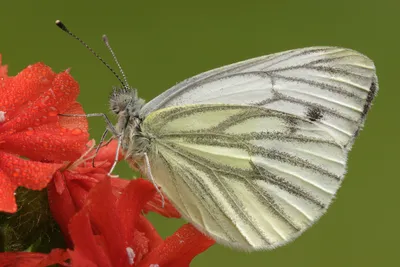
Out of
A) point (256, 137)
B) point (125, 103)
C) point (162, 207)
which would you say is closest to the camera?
point (162, 207)

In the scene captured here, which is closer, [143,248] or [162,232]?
[143,248]

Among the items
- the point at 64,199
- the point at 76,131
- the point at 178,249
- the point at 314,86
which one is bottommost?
the point at 178,249

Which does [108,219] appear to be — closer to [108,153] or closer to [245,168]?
[108,153]

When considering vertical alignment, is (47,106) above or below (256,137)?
above

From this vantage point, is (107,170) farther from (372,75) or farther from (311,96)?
(372,75)

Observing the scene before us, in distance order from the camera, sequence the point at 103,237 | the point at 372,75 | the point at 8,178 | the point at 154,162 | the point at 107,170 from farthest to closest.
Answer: the point at 372,75 < the point at 154,162 < the point at 107,170 < the point at 103,237 < the point at 8,178

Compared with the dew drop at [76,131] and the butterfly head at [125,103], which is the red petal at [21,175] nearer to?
the dew drop at [76,131]

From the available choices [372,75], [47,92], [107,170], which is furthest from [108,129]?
[372,75]

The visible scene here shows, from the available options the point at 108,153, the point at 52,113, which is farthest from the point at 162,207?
the point at 52,113
